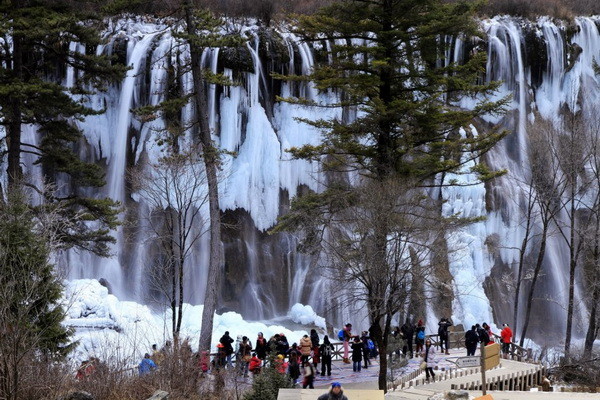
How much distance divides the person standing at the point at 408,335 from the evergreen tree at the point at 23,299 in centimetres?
980

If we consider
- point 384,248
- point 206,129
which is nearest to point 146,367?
point 384,248

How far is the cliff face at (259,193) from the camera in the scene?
36500mm

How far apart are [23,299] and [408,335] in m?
12.9

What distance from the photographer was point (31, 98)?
2336cm

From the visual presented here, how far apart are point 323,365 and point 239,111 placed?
18217 millimetres

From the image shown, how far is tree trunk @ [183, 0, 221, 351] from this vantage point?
75.4 ft

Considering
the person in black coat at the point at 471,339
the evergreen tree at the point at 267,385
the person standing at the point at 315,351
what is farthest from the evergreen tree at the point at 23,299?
the person in black coat at the point at 471,339

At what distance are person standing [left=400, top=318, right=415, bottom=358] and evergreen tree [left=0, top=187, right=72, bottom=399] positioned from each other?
32.2 ft

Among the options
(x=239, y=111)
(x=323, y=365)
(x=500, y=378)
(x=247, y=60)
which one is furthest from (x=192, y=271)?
(x=500, y=378)

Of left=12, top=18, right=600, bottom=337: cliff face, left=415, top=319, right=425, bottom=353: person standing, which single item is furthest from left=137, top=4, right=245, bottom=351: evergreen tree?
left=12, top=18, right=600, bottom=337: cliff face

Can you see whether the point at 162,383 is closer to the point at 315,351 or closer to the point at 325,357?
the point at 325,357

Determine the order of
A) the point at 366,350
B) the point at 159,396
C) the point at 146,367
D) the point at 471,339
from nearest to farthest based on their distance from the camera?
the point at 159,396
the point at 146,367
the point at 366,350
the point at 471,339

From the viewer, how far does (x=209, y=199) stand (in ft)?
76.9

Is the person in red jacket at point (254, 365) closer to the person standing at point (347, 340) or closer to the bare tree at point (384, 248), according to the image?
the bare tree at point (384, 248)
